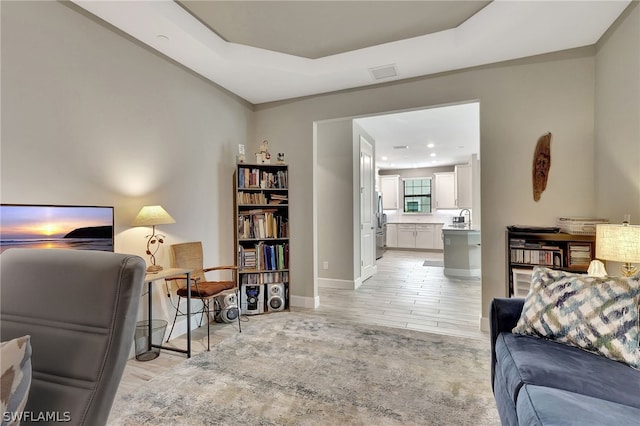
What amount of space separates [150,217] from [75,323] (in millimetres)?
1885

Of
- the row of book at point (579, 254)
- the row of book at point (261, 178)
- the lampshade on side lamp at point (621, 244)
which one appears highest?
the row of book at point (261, 178)

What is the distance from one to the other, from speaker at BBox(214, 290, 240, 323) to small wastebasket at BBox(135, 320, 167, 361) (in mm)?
682

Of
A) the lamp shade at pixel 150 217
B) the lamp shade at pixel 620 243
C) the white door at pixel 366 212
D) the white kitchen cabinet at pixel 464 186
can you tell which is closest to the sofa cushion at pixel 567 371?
the lamp shade at pixel 620 243

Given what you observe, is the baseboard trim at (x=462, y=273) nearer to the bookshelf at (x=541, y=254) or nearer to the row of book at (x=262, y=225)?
the bookshelf at (x=541, y=254)

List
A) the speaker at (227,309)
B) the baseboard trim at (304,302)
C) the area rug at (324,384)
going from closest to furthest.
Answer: the area rug at (324,384) → the speaker at (227,309) → the baseboard trim at (304,302)

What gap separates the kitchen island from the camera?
5.52 meters

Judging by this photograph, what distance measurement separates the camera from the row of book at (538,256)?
271 centimetres

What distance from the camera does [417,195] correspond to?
31.2 feet

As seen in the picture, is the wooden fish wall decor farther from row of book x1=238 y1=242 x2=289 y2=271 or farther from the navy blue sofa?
row of book x1=238 y1=242 x2=289 y2=271

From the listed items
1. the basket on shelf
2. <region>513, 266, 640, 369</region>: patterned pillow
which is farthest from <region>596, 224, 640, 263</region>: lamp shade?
the basket on shelf

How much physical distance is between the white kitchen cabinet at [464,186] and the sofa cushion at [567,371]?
24.4 feet

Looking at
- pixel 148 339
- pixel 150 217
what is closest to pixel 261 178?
pixel 150 217

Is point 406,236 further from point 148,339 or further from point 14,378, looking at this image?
point 14,378

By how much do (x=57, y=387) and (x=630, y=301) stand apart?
238 centimetres
